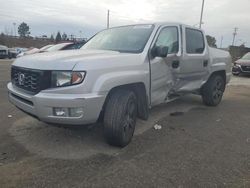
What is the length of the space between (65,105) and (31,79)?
0.69 metres

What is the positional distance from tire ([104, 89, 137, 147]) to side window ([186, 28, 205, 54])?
2.28m

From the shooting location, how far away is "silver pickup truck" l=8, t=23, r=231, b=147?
4.06 m

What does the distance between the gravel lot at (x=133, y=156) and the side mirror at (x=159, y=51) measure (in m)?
1.29

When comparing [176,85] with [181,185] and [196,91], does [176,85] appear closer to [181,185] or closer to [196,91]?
[196,91]

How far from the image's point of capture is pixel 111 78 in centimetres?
430

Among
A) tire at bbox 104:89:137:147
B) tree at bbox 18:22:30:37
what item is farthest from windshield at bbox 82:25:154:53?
tree at bbox 18:22:30:37

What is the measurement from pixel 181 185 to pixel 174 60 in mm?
2752

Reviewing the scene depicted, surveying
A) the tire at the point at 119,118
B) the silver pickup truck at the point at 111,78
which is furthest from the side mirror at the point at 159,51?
the tire at the point at 119,118

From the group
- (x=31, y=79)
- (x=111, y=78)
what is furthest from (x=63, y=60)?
(x=111, y=78)

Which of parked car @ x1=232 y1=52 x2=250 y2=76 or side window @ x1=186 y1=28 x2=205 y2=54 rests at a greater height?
side window @ x1=186 y1=28 x2=205 y2=54

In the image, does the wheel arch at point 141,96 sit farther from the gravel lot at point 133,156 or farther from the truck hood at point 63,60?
the truck hood at point 63,60

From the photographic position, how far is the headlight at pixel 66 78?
4.05 meters

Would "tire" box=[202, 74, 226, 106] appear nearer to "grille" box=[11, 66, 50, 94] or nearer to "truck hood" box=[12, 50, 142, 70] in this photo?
"truck hood" box=[12, 50, 142, 70]

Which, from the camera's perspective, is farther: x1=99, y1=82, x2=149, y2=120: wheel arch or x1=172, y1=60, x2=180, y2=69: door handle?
x1=172, y1=60, x2=180, y2=69: door handle
